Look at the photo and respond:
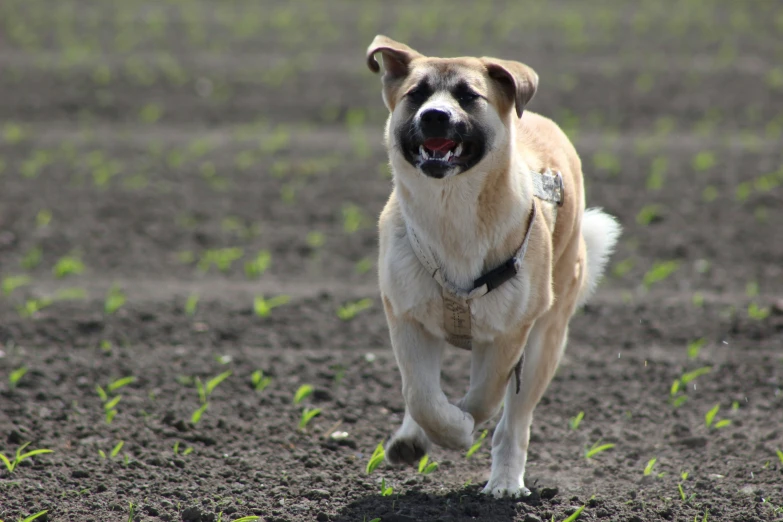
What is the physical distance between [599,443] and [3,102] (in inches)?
407

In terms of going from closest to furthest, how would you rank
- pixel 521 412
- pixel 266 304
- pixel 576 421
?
pixel 521 412 → pixel 576 421 → pixel 266 304

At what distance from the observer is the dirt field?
5.20 m

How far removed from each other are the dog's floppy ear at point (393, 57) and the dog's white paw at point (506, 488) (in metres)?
1.95

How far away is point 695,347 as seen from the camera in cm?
700

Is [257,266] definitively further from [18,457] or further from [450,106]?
[450,106]

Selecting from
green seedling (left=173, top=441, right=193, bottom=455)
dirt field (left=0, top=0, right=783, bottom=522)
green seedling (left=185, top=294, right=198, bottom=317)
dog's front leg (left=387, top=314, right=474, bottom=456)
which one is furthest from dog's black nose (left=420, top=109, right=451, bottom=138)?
green seedling (left=185, top=294, right=198, bottom=317)

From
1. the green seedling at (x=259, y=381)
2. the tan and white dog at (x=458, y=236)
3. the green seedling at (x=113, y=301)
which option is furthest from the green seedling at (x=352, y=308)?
the tan and white dog at (x=458, y=236)

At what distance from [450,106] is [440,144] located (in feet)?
0.54

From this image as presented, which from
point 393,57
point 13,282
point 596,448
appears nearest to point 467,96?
point 393,57

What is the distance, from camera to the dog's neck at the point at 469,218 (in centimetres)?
460

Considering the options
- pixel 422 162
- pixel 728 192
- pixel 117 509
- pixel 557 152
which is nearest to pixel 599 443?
pixel 557 152

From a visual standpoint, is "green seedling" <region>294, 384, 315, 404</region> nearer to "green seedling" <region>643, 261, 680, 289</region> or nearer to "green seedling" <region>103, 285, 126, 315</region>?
"green seedling" <region>103, 285, 126, 315</region>

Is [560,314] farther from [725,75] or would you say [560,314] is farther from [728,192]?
[725,75]

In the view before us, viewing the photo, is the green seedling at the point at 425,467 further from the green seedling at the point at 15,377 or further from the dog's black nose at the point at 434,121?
the green seedling at the point at 15,377
